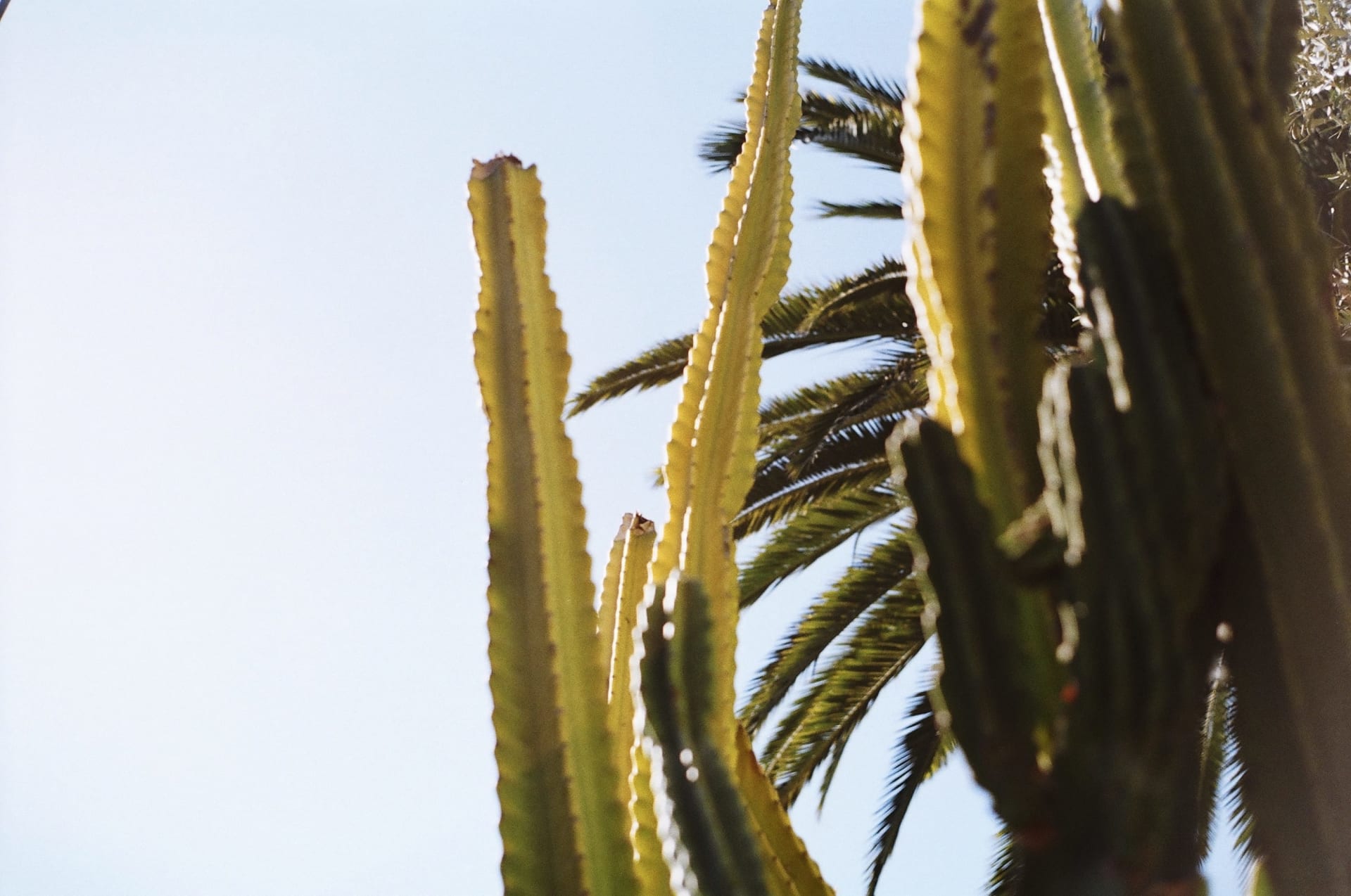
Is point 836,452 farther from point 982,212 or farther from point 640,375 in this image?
point 982,212

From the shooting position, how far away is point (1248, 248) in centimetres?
115

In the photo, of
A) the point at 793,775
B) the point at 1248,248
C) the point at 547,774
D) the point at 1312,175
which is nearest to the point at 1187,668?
the point at 1248,248

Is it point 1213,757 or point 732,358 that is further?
point 1213,757

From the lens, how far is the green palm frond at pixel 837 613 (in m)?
5.97

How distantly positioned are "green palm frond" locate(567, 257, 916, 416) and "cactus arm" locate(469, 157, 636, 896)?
15.0ft

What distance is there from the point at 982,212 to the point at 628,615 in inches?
38.8

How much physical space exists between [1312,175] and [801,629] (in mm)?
3354

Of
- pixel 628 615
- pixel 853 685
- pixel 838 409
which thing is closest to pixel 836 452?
pixel 838 409

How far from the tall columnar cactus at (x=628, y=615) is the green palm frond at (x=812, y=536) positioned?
4259 mm

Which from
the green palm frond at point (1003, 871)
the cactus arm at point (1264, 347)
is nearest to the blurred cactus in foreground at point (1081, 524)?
the cactus arm at point (1264, 347)

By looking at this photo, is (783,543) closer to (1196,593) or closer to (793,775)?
(793,775)

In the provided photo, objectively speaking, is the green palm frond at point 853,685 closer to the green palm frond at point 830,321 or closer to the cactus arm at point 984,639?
the green palm frond at point 830,321

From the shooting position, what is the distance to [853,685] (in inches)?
237

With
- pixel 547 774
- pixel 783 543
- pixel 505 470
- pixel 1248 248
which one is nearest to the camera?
pixel 1248 248
